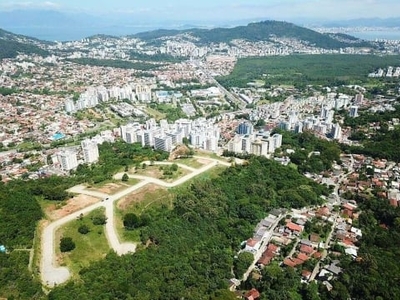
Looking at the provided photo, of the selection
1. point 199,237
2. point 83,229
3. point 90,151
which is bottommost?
point 199,237

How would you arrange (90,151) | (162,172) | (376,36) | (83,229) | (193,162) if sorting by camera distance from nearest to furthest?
(83,229) → (162,172) → (193,162) → (90,151) → (376,36)

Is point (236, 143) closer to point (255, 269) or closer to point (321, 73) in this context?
point (255, 269)

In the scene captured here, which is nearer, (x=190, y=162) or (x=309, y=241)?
(x=309, y=241)

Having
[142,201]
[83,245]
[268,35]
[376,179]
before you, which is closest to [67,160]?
[142,201]

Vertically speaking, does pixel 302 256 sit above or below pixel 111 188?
below

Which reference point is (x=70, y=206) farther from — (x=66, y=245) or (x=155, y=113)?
(x=155, y=113)

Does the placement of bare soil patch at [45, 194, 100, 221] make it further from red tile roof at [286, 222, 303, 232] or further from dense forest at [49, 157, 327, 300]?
red tile roof at [286, 222, 303, 232]

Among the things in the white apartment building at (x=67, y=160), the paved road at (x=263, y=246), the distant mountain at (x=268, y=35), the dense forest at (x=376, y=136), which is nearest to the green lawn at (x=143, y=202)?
the paved road at (x=263, y=246)
